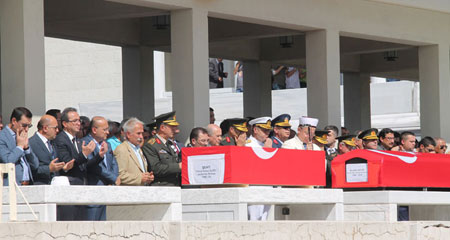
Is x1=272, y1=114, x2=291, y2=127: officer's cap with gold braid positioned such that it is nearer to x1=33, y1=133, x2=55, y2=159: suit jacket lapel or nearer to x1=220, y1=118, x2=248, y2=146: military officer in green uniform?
x1=220, y1=118, x2=248, y2=146: military officer in green uniform

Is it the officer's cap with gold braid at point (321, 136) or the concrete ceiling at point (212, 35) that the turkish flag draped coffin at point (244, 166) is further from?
the concrete ceiling at point (212, 35)

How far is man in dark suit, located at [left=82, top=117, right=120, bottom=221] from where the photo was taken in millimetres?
10238

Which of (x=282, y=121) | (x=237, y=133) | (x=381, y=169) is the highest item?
(x=282, y=121)

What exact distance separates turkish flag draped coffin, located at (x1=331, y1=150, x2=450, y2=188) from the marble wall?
3.04m

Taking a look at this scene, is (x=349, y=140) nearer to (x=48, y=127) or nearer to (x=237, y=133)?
(x=237, y=133)

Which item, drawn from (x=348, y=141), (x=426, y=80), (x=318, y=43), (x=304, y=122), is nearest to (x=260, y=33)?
(x=318, y=43)

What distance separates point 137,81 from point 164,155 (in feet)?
29.7

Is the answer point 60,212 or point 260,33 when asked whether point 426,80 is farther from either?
point 60,212

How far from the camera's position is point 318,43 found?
56.7 feet

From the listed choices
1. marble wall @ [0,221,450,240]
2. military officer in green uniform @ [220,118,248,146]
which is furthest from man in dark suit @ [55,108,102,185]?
marble wall @ [0,221,450,240]

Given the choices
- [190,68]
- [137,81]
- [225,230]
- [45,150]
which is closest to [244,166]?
[45,150]

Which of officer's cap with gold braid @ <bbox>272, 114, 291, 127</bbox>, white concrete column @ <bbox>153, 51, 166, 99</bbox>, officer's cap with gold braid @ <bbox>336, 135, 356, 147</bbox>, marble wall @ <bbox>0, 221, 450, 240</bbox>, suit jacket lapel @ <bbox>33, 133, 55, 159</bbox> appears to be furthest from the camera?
white concrete column @ <bbox>153, 51, 166, 99</bbox>

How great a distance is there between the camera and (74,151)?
1036 cm

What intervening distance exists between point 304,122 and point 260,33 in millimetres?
6524
